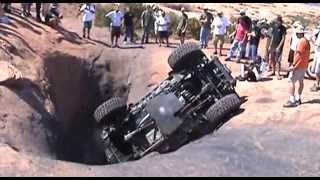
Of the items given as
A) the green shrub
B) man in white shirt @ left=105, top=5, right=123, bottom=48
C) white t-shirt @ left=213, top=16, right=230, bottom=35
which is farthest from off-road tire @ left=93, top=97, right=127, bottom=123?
the green shrub

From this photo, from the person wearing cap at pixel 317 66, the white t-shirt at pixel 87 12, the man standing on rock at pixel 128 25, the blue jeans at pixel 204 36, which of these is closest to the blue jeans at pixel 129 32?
the man standing on rock at pixel 128 25

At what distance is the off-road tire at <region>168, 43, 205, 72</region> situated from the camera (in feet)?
53.0

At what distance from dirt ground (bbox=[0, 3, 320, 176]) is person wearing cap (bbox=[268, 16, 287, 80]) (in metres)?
0.67

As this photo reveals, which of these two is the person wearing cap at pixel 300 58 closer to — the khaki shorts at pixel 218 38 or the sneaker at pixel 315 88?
the sneaker at pixel 315 88

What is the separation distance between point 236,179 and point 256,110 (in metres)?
4.30

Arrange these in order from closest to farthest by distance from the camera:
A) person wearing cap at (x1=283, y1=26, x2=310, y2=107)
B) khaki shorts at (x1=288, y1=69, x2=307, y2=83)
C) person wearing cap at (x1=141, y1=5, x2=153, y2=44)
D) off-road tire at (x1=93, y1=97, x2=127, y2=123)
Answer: person wearing cap at (x1=283, y1=26, x2=310, y2=107) → khaki shorts at (x1=288, y1=69, x2=307, y2=83) → off-road tire at (x1=93, y1=97, x2=127, y2=123) → person wearing cap at (x1=141, y1=5, x2=153, y2=44)

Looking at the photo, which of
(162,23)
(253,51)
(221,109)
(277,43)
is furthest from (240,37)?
(221,109)

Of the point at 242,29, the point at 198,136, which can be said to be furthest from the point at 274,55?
the point at 198,136

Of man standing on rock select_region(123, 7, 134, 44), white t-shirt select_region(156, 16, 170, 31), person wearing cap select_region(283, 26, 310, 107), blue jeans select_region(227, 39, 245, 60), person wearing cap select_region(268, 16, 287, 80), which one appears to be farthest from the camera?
man standing on rock select_region(123, 7, 134, 44)

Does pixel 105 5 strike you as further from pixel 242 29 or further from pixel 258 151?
pixel 258 151

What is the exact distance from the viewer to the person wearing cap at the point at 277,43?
56.2 ft

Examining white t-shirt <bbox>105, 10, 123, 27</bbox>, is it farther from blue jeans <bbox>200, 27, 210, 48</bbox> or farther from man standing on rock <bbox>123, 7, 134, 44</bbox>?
blue jeans <bbox>200, 27, 210, 48</bbox>

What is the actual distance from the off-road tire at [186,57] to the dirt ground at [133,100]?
1.47 m

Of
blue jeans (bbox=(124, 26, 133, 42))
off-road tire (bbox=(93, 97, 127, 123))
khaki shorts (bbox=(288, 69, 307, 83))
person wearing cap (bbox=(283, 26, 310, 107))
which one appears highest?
person wearing cap (bbox=(283, 26, 310, 107))
